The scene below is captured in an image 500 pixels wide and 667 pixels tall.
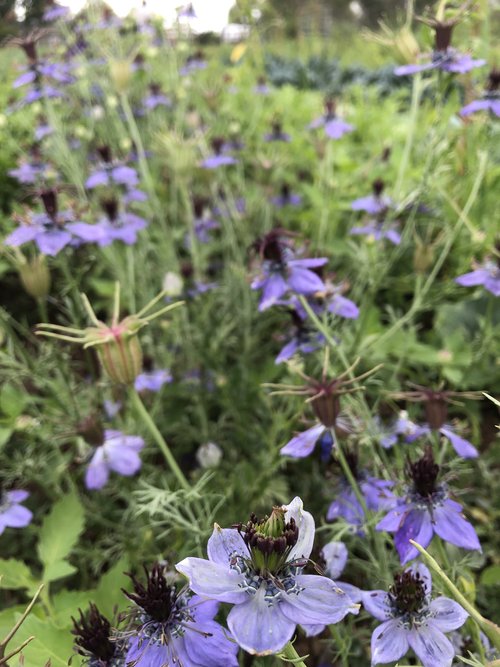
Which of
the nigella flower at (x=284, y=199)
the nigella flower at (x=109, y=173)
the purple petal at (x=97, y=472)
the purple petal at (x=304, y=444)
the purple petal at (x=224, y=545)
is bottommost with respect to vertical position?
the purple petal at (x=97, y=472)

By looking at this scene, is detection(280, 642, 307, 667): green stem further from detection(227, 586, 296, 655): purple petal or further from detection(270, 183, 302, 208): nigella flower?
detection(270, 183, 302, 208): nigella flower

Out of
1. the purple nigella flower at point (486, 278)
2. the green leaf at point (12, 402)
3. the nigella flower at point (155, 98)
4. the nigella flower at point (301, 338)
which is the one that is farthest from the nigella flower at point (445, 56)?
the nigella flower at point (155, 98)

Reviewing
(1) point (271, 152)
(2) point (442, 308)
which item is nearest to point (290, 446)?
(2) point (442, 308)

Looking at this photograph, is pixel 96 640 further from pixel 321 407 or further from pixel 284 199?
pixel 284 199

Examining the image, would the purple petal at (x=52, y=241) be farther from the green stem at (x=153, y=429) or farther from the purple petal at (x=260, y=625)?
the purple petal at (x=260, y=625)

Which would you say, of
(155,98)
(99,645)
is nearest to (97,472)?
(99,645)

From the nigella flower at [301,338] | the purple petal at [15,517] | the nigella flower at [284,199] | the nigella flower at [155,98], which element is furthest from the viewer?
the nigella flower at [155,98]
